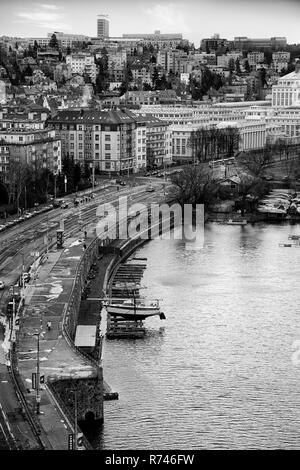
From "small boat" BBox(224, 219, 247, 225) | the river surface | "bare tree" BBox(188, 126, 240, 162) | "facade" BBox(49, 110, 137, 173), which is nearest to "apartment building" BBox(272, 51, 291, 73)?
"bare tree" BBox(188, 126, 240, 162)

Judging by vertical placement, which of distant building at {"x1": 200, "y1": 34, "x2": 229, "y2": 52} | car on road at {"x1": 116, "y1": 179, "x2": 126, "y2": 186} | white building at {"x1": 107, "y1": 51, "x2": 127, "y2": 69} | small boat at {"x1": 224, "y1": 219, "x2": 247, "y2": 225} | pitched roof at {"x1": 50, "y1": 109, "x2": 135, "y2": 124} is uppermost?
distant building at {"x1": 200, "y1": 34, "x2": 229, "y2": 52}

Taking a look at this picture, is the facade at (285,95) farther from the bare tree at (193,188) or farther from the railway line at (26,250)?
the bare tree at (193,188)

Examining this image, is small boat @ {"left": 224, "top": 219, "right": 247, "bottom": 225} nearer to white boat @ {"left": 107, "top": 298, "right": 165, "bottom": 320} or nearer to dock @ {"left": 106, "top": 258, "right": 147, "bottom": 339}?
dock @ {"left": 106, "top": 258, "right": 147, "bottom": 339}

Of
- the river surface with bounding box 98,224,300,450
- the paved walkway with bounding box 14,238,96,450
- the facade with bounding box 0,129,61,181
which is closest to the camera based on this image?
the paved walkway with bounding box 14,238,96,450

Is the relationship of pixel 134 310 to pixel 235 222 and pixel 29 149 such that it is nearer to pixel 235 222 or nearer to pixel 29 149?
pixel 235 222

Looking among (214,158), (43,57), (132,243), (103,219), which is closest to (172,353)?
(132,243)

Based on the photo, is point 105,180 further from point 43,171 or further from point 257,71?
point 257,71

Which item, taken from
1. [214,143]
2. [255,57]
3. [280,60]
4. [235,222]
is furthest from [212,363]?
[255,57]
